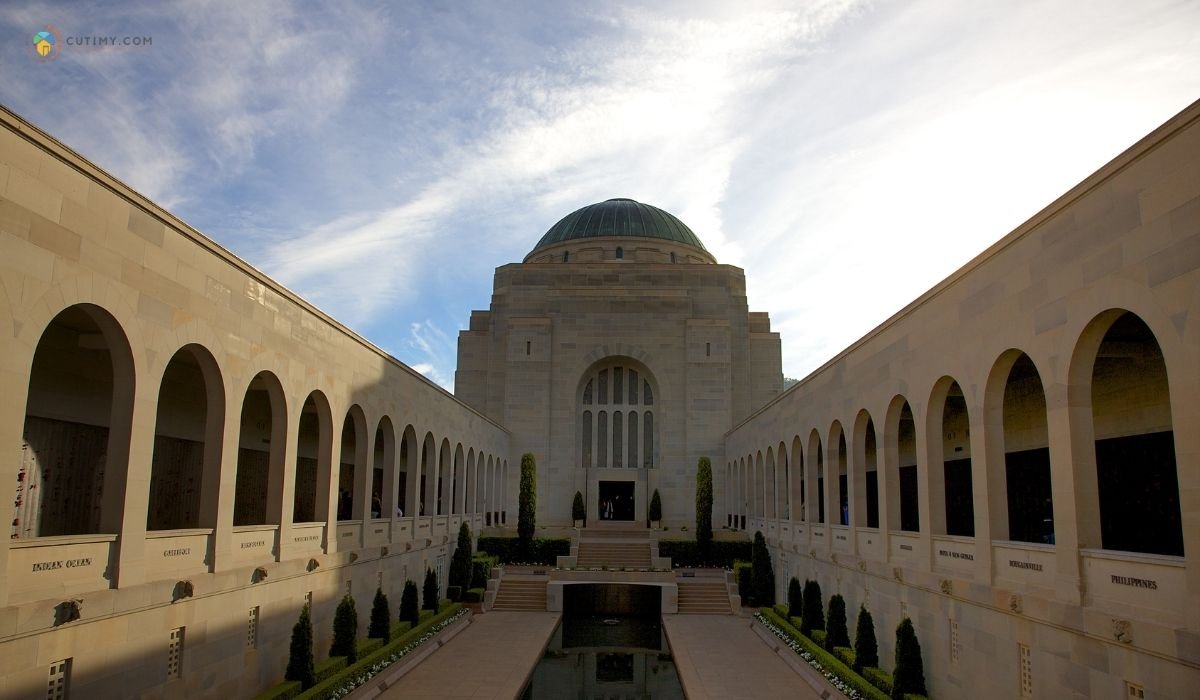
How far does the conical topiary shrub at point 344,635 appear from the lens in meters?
16.9

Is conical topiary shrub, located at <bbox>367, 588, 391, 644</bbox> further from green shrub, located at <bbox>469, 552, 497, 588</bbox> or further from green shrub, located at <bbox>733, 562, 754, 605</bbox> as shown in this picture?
green shrub, located at <bbox>733, 562, 754, 605</bbox>

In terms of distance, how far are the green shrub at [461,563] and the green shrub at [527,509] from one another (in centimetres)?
528

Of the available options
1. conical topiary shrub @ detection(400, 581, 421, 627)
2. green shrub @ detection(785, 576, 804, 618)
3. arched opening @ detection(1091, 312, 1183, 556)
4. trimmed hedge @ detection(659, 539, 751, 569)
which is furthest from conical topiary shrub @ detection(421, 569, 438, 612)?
arched opening @ detection(1091, 312, 1183, 556)

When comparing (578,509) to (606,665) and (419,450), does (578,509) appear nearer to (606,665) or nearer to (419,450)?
(419,450)

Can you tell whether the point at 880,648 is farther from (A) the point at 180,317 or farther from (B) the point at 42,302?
(B) the point at 42,302

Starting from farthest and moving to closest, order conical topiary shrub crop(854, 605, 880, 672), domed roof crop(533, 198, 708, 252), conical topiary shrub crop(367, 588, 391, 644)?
domed roof crop(533, 198, 708, 252) < conical topiary shrub crop(367, 588, 391, 644) < conical topiary shrub crop(854, 605, 880, 672)

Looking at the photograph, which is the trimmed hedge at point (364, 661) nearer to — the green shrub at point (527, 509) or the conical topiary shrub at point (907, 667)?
the conical topiary shrub at point (907, 667)

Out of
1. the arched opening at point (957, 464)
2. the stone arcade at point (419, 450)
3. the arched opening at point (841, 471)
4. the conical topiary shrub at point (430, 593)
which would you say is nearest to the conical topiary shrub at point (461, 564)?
the stone arcade at point (419, 450)

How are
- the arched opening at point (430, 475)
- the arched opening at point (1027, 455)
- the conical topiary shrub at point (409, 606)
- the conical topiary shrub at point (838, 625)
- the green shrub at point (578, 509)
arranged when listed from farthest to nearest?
the green shrub at point (578, 509) < the arched opening at point (430, 475) < the conical topiary shrub at point (409, 606) < the conical topiary shrub at point (838, 625) < the arched opening at point (1027, 455)

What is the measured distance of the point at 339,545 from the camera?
715 inches

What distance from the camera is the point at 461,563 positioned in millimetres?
28312

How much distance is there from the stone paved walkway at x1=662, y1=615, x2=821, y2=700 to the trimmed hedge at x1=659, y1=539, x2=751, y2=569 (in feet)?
22.9

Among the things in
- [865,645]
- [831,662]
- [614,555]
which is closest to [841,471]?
[614,555]

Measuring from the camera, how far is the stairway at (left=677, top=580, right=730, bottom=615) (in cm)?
2795
